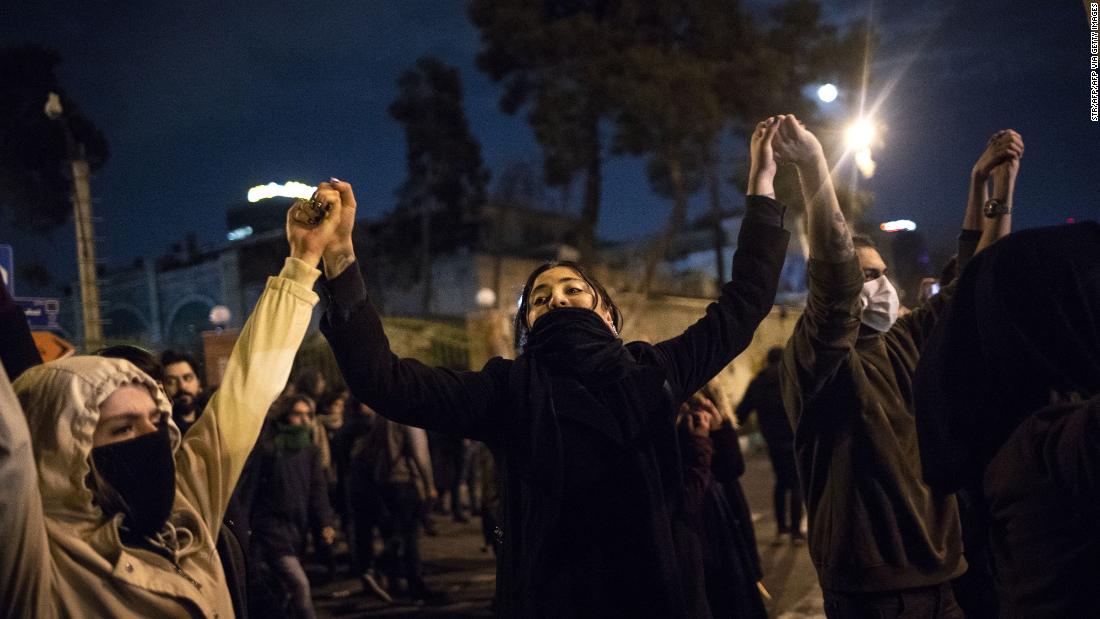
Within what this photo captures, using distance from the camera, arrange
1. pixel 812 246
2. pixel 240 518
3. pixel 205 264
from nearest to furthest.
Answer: pixel 812 246
pixel 240 518
pixel 205 264

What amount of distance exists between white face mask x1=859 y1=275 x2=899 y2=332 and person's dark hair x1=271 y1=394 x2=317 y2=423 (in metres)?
4.56

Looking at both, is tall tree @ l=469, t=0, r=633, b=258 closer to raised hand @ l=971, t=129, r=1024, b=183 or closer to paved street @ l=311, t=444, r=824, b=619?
paved street @ l=311, t=444, r=824, b=619

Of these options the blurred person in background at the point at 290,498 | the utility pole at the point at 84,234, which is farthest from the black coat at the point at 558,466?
the utility pole at the point at 84,234

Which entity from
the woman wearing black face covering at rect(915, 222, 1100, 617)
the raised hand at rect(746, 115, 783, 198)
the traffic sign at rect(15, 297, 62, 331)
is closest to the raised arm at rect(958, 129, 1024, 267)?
the raised hand at rect(746, 115, 783, 198)

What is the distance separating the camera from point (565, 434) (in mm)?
2406

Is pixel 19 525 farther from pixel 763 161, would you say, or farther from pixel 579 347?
pixel 763 161

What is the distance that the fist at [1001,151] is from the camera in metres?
3.50

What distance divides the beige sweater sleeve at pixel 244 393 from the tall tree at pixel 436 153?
1060 inches

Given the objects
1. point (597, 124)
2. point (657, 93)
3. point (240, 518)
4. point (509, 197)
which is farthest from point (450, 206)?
point (240, 518)

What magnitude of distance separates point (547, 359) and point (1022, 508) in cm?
124

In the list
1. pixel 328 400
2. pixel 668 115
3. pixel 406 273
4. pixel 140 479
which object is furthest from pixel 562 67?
pixel 140 479

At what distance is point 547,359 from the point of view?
253 cm

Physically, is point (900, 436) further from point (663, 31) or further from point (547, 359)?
point (663, 31)

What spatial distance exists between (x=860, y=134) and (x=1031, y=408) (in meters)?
18.4
